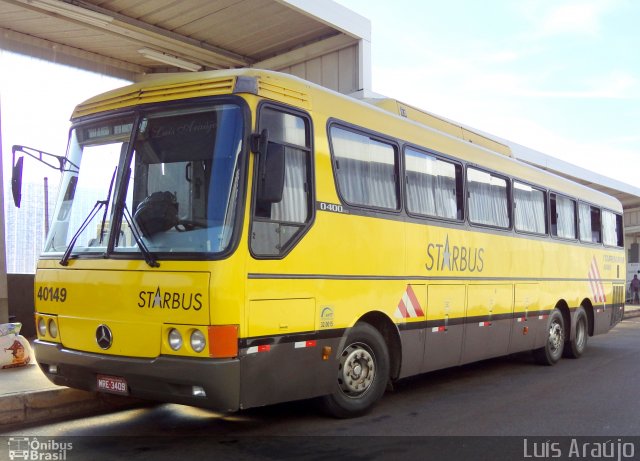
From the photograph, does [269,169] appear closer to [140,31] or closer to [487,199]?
[487,199]

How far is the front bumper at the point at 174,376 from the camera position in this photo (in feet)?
17.7

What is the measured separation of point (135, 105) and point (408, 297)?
3766 mm

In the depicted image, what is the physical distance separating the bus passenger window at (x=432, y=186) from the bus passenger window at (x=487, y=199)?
1.17 feet

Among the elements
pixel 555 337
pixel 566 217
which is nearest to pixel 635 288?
pixel 566 217

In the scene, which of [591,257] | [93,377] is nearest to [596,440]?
[93,377]

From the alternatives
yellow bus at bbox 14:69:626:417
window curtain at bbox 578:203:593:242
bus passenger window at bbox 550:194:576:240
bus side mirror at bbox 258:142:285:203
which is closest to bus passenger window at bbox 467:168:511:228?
yellow bus at bbox 14:69:626:417

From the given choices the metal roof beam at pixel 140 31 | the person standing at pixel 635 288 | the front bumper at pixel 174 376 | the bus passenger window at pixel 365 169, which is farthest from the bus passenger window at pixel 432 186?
the person standing at pixel 635 288

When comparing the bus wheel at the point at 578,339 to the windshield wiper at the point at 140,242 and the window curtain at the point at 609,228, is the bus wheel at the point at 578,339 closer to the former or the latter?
the window curtain at the point at 609,228

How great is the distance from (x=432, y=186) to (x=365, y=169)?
1488 millimetres

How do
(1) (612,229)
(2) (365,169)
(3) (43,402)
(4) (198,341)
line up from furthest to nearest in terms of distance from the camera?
(1) (612,229)
(2) (365,169)
(3) (43,402)
(4) (198,341)

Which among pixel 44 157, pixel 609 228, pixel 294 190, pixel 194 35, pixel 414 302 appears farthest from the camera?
pixel 609 228

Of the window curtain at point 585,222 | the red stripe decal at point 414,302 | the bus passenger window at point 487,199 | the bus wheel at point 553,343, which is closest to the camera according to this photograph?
the red stripe decal at point 414,302

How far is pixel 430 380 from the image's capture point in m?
9.97

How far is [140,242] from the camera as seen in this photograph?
5805mm
